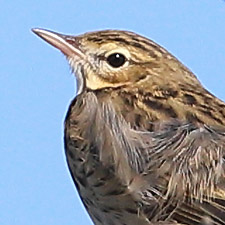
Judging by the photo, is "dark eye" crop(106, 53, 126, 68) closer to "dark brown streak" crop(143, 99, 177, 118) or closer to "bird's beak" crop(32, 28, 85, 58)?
"bird's beak" crop(32, 28, 85, 58)

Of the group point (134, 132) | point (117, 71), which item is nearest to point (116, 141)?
point (134, 132)

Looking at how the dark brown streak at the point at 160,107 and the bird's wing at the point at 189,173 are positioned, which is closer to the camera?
the bird's wing at the point at 189,173

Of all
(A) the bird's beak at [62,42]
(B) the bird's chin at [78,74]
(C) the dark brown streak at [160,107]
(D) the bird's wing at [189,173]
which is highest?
(A) the bird's beak at [62,42]

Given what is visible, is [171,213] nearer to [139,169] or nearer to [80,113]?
[139,169]

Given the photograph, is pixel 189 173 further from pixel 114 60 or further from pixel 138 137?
pixel 114 60

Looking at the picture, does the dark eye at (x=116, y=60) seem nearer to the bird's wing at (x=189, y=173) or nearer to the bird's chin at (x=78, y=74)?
the bird's chin at (x=78, y=74)

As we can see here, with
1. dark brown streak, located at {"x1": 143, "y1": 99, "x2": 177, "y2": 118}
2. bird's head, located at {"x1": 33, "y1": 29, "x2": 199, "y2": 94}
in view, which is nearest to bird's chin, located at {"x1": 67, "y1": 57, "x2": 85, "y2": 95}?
bird's head, located at {"x1": 33, "y1": 29, "x2": 199, "y2": 94}

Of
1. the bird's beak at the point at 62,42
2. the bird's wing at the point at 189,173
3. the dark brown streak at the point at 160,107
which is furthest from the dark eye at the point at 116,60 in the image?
the bird's wing at the point at 189,173
